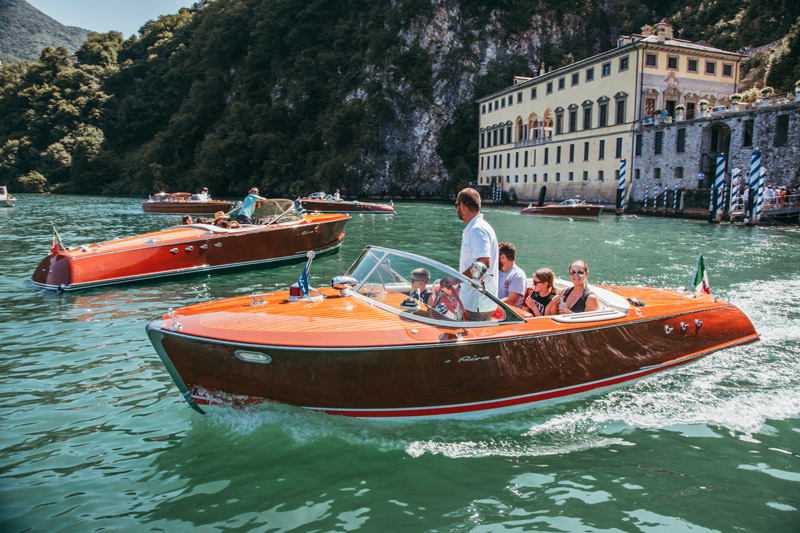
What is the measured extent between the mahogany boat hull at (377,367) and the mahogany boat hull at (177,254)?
7.86 metres

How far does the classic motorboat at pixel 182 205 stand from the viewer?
37406 millimetres

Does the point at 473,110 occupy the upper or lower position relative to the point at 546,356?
upper

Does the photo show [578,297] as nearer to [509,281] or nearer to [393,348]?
[509,281]

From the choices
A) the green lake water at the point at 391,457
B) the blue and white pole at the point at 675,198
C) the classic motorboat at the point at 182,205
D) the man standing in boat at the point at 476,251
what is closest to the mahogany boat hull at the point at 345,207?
the classic motorboat at the point at 182,205

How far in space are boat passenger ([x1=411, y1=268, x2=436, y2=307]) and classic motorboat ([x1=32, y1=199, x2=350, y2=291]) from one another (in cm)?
902

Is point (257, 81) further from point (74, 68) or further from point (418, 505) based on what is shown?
point (418, 505)

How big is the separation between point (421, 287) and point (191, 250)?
363 inches

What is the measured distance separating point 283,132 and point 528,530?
7932 cm

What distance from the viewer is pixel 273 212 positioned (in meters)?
14.9

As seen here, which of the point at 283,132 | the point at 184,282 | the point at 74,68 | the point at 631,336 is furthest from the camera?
the point at 74,68

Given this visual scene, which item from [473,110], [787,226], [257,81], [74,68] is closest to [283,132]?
[257,81]

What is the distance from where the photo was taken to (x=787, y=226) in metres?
27.8

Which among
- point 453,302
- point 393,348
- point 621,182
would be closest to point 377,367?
point 393,348

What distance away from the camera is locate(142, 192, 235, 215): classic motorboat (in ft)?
123
